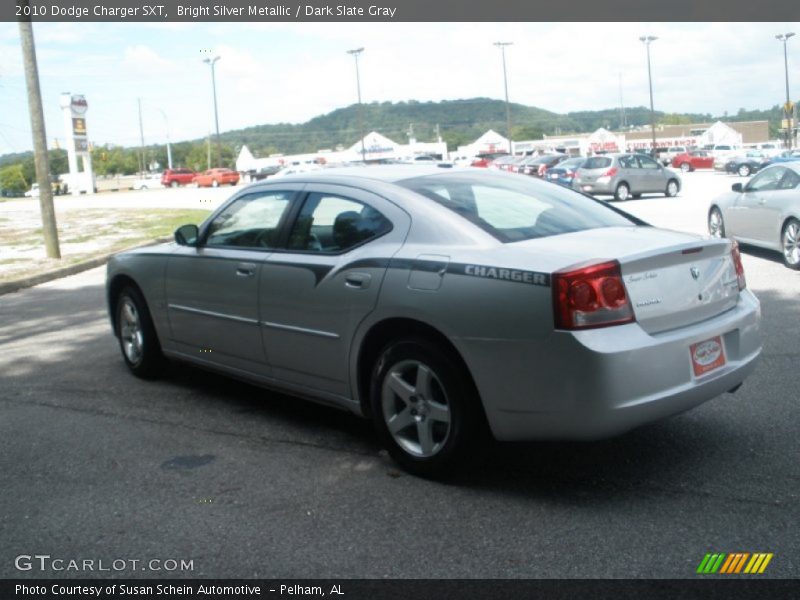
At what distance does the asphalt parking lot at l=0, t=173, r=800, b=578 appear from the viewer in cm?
359

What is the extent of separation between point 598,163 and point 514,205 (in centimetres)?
2557

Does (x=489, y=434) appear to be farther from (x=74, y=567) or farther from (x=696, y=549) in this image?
(x=74, y=567)

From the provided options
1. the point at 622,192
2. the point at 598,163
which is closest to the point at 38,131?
the point at 598,163

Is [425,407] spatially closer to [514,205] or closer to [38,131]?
[514,205]

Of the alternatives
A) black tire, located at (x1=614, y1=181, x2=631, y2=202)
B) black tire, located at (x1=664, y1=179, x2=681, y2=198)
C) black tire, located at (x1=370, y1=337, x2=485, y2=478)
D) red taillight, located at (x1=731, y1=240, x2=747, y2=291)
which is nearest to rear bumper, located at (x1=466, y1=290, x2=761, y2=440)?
black tire, located at (x1=370, y1=337, x2=485, y2=478)

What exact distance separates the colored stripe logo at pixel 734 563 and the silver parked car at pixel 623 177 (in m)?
26.1

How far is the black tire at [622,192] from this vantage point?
29.2 meters

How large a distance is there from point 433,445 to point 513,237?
1117 mm

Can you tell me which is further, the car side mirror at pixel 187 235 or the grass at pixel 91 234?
the grass at pixel 91 234

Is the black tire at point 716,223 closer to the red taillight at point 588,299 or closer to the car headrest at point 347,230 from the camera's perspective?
the car headrest at point 347,230

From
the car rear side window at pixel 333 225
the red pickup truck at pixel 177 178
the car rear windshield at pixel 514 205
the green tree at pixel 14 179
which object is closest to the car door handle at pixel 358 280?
the car rear side window at pixel 333 225

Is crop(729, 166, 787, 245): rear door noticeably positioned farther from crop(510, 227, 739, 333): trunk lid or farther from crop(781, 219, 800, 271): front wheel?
crop(510, 227, 739, 333): trunk lid

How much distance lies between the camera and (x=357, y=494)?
434 cm

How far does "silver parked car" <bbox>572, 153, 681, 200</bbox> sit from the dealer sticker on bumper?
25054 mm
